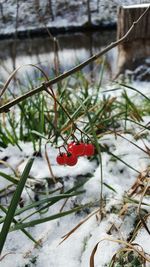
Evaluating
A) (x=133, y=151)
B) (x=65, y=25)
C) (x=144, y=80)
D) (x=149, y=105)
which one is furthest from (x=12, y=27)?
(x=133, y=151)

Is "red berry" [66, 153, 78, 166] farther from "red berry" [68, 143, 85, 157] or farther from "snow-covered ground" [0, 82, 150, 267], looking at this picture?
"snow-covered ground" [0, 82, 150, 267]

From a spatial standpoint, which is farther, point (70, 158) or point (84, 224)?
point (84, 224)

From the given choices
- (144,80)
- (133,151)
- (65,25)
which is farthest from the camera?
(65,25)

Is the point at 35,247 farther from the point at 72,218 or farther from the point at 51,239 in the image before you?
the point at 72,218

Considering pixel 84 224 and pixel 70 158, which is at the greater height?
pixel 70 158

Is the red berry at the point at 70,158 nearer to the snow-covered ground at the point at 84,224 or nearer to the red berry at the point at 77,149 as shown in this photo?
the red berry at the point at 77,149

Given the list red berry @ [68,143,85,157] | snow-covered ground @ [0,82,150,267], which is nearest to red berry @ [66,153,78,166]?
red berry @ [68,143,85,157]

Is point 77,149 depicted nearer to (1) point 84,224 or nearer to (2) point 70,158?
(2) point 70,158

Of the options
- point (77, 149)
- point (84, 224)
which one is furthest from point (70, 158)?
point (84, 224)
